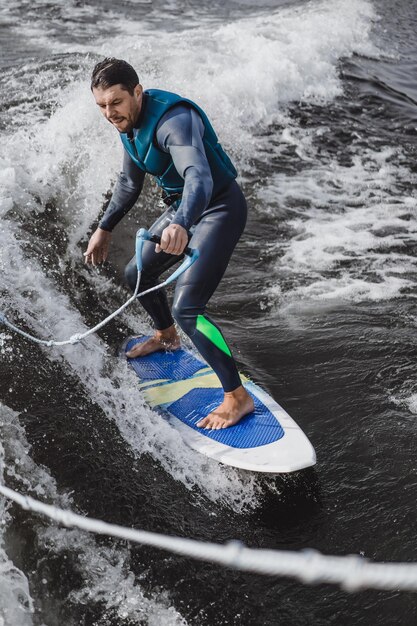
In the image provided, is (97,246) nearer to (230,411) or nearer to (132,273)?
(132,273)

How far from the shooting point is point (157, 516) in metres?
3.40

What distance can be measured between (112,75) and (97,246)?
3.97 ft

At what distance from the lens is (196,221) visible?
3.89 metres

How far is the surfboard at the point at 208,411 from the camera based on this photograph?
3717 millimetres

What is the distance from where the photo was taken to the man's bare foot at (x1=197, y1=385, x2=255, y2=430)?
13.3 feet

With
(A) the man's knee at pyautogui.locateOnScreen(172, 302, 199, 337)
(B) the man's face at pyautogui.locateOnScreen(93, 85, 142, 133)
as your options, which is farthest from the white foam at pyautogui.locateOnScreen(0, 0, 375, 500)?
(B) the man's face at pyautogui.locateOnScreen(93, 85, 142, 133)

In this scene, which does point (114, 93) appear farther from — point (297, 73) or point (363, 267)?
point (297, 73)

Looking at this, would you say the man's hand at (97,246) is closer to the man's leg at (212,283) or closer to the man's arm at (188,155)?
the man's leg at (212,283)

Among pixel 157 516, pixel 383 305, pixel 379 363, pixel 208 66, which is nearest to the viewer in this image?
pixel 157 516

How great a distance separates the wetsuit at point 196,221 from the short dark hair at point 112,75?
24 cm

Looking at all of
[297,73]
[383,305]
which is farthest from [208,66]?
[383,305]

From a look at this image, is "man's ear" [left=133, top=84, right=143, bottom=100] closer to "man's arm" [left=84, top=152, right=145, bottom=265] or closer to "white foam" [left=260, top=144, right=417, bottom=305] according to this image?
"man's arm" [left=84, top=152, right=145, bottom=265]

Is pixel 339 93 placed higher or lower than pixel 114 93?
lower

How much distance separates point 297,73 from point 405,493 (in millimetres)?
9133
